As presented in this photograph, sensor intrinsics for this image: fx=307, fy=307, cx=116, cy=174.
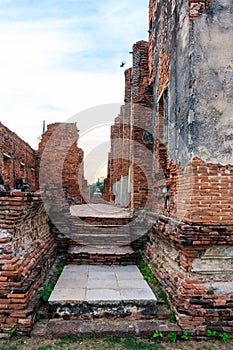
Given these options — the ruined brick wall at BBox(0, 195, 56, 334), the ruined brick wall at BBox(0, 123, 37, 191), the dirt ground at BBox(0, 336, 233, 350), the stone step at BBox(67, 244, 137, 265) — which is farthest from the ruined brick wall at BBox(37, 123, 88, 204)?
the dirt ground at BBox(0, 336, 233, 350)

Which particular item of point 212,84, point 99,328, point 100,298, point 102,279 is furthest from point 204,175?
point 102,279

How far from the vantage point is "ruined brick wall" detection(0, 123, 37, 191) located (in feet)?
36.3

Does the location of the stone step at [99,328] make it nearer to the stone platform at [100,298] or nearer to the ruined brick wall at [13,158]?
the stone platform at [100,298]

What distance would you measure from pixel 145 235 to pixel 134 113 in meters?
2.79

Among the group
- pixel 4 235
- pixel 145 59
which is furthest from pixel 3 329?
pixel 145 59

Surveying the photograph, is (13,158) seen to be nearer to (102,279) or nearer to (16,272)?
(102,279)

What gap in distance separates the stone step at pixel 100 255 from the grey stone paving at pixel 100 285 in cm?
20

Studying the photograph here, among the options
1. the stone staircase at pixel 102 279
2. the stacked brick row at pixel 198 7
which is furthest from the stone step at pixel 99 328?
the stacked brick row at pixel 198 7

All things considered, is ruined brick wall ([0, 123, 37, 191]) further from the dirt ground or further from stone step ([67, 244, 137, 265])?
the dirt ground

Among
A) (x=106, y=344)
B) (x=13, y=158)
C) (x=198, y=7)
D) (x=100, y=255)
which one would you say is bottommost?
(x=106, y=344)

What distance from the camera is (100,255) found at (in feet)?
19.5

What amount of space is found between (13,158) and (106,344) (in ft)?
34.9

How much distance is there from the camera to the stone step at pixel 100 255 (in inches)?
233

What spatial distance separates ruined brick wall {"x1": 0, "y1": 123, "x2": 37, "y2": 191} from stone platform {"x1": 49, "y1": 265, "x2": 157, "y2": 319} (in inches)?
287
